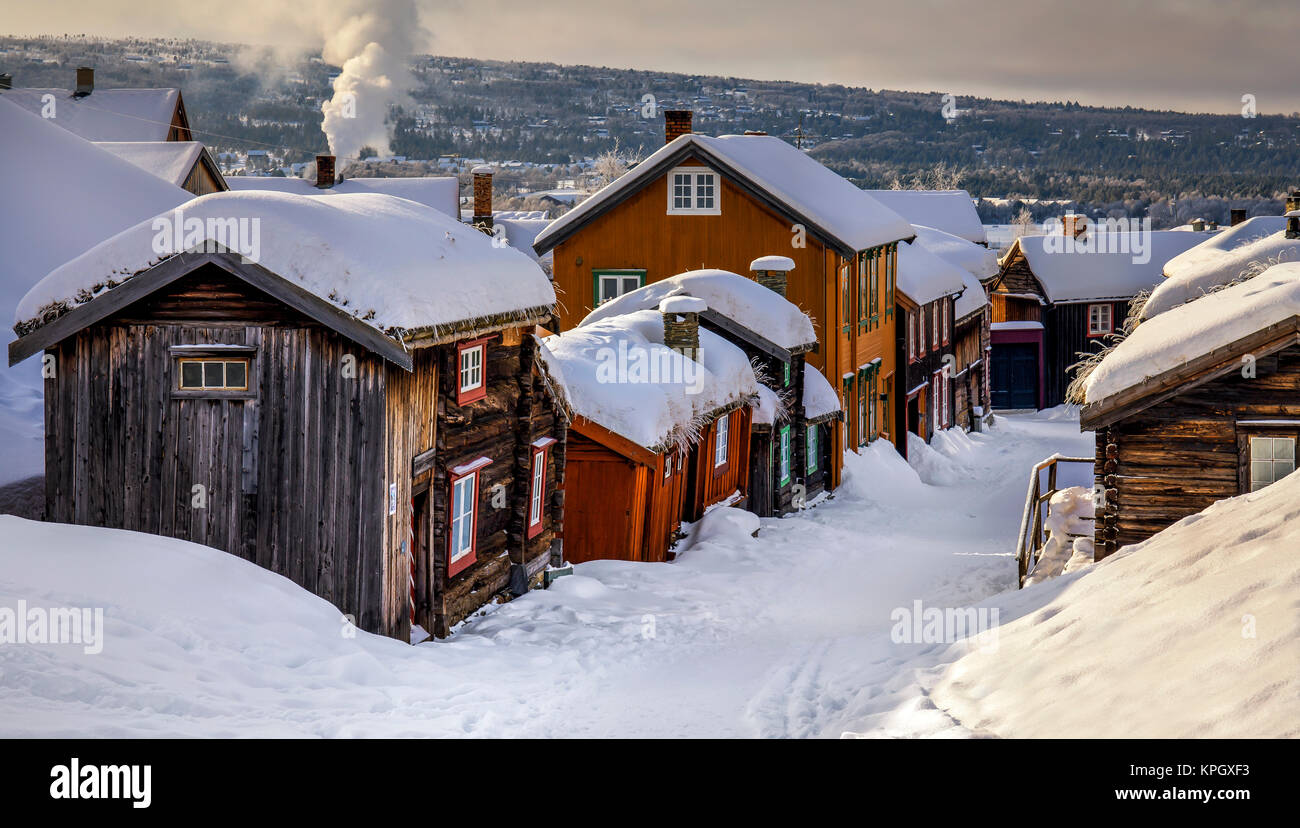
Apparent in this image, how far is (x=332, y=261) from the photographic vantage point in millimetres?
14203

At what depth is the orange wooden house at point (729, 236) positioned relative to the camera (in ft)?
105

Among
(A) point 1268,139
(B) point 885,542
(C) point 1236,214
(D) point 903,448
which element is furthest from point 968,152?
(B) point 885,542

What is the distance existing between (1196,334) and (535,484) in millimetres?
9089

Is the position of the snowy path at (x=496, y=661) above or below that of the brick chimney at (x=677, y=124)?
below

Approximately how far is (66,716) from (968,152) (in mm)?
179073

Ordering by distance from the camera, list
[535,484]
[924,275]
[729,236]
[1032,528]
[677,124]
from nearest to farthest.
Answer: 1. [535,484]
2. [1032,528]
3. [729,236]
4. [677,124]
5. [924,275]

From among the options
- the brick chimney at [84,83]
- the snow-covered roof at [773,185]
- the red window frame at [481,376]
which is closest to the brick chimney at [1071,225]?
the snow-covered roof at [773,185]

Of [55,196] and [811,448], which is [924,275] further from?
[55,196]

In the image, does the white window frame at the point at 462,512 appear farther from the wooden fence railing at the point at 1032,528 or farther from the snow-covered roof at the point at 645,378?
the wooden fence railing at the point at 1032,528

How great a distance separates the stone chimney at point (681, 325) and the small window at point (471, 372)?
7.89 metres

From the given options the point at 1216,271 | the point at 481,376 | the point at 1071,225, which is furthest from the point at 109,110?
the point at 1216,271

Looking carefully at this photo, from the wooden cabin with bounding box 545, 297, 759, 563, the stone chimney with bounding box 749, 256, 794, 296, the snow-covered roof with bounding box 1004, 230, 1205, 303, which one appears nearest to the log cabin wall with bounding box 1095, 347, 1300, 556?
the wooden cabin with bounding box 545, 297, 759, 563

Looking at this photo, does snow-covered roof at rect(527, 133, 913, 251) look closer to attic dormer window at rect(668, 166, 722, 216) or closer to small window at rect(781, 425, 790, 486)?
attic dormer window at rect(668, 166, 722, 216)

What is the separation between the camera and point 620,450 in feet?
68.0
